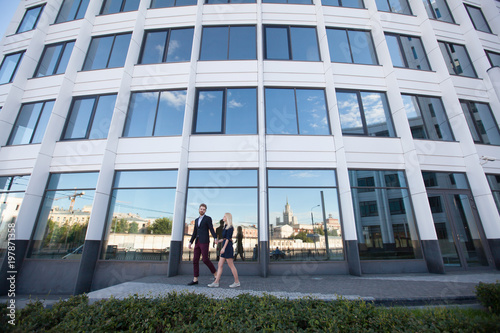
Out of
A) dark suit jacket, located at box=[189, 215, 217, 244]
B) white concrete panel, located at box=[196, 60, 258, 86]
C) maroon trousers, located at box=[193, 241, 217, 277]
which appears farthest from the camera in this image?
white concrete panel, located at box=[196, 60, 258, 86]

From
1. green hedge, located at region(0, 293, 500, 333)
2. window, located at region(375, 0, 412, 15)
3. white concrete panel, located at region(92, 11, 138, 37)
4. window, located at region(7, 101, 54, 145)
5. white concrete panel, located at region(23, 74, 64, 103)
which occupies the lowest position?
green hedge, located at region(0, 293, 500, 333)

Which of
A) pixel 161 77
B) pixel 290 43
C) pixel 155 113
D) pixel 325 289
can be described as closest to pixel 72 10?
pixel 161 77

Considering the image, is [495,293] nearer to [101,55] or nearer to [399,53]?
[399,53]

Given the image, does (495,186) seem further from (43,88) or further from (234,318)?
(43,88)

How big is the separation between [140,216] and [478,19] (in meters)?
21.7

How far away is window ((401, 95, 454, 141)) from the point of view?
10.3 meters

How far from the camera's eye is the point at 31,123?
10633 millimetres

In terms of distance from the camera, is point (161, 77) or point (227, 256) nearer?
point (227, 256)

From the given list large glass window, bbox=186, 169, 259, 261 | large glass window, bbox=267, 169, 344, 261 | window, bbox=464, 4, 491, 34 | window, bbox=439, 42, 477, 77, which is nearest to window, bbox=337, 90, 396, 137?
large glass window, bbox=267, 169, 344, 261

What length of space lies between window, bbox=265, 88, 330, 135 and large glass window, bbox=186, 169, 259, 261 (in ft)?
8.64

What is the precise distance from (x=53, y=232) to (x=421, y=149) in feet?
53.3

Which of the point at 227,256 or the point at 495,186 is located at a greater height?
the point at 495,186

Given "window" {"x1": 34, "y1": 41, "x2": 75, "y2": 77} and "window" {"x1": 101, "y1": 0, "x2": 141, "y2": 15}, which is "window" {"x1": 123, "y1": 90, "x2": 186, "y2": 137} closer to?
"window" {"x1": 34, "y1": 41, "x2": 75, "y2": 77}

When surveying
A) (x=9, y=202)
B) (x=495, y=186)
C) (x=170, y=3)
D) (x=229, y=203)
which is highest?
(x=170, y=3)
